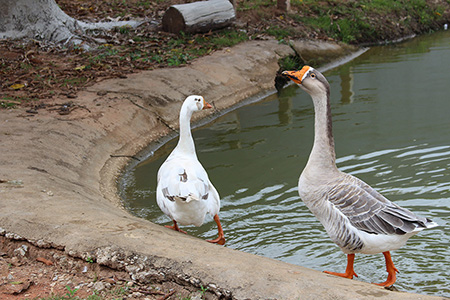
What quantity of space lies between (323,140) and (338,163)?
2699mm

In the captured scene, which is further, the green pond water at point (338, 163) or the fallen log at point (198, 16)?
the fallen log at point (198, 16)

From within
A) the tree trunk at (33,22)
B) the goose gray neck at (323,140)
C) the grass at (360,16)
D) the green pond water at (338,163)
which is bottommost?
the green pond water at (338,163)

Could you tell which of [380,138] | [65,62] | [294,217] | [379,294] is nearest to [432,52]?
[380,138]

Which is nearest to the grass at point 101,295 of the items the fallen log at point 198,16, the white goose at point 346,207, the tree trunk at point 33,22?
the white goose at point 346,207

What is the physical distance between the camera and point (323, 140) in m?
4.92

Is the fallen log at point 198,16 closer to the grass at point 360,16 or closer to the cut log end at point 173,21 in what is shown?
the cut log end at point 173,21

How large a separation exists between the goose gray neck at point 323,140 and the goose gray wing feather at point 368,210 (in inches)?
8.6

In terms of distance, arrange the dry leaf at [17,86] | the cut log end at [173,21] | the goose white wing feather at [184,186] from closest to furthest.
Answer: the goose white wing feather at [184,186]
the dry leaf at [17,86]
the cut log end at [173,21]

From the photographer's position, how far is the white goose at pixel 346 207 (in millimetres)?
4371

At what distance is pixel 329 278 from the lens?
377cm

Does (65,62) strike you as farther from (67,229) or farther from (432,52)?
(432,52)

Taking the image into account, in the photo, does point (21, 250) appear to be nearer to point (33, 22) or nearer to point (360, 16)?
point (33, 22)

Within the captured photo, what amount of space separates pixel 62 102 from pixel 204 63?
12.5 feet

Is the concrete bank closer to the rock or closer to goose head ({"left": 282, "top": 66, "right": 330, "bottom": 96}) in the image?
the rock
